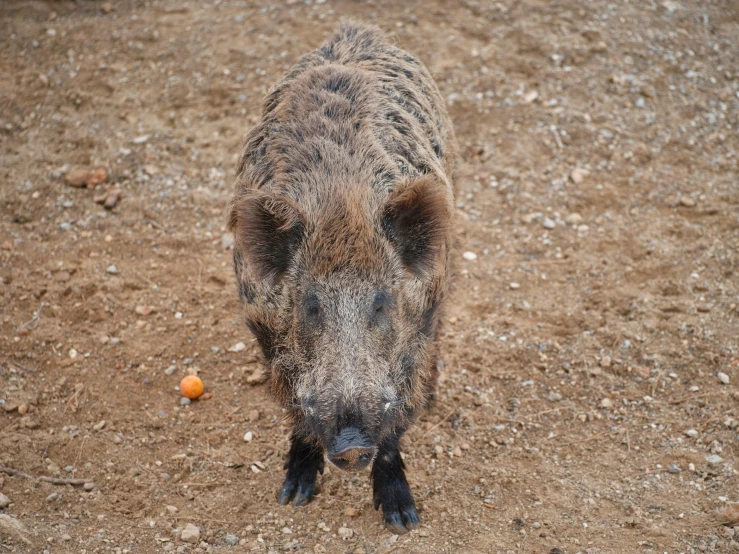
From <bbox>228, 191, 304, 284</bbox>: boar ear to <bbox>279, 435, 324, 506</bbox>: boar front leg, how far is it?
1.19 meters

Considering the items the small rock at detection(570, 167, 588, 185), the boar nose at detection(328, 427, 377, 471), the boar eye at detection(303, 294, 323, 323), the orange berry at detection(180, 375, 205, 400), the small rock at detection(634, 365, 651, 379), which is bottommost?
the orange berry at detection(180, 375, 205, 400)

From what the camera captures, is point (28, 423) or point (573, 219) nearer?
point (28, 423)

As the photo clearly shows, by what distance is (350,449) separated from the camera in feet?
10.3

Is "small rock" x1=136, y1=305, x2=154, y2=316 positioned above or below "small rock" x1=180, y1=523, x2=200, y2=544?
below

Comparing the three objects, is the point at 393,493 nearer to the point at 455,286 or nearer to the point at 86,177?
the point at 455,286

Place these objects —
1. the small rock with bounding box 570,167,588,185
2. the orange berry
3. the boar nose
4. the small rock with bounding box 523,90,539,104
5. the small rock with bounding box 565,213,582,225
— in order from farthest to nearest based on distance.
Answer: the small rock with bounding box 523,90,539,104
the small rock with bounding box 570,167,588,185
the small rock with bounding box 565,213,582,225
the orange berry
the boar nose

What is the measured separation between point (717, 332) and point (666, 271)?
72 cm

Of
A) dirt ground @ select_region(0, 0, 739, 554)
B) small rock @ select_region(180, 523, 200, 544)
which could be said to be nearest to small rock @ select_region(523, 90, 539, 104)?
dirt ground @ select_region(0, 0, 739, 554)

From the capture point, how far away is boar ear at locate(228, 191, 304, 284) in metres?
3.53

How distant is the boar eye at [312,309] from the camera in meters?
3.51

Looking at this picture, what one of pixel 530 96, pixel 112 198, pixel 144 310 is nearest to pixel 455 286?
pixel 144 310

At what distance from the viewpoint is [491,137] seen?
7004 mm

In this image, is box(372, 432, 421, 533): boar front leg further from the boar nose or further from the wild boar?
the boar nose

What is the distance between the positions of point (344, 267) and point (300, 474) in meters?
1.56
